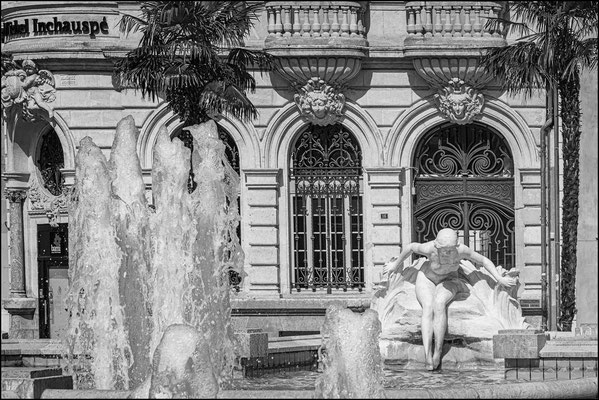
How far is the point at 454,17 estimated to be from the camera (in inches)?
1331

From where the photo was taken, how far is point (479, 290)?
69.8 ft

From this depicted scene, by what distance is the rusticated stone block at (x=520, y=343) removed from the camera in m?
18.8

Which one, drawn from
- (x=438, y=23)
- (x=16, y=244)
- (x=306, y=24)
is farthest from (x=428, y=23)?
(x=16, y=244)

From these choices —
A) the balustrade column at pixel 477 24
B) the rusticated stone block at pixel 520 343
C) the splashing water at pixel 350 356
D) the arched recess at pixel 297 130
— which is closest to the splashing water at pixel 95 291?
the splashing water at pixel 350 356

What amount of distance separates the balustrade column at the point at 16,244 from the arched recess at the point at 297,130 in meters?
4.70

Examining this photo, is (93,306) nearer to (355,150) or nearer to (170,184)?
(170,184)

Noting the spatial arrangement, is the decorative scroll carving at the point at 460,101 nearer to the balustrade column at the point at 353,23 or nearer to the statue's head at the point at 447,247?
the balustrade column at the point at 353,23

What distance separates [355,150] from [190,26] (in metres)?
5.74

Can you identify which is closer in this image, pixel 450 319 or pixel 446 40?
pixel 450 319

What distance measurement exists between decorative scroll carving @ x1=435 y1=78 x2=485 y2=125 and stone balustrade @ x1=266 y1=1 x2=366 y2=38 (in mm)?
1902

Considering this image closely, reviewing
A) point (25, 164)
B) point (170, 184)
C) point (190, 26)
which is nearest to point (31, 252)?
point (25, 164)

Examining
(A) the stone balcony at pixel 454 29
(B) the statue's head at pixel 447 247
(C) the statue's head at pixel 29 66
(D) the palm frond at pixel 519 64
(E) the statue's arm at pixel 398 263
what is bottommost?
(E) the statue's arm at pixel 398 263

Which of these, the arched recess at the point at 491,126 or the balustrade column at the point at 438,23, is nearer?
the balustrade column at the point at 438,23

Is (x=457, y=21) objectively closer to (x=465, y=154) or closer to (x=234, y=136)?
(x=465, y=154)
